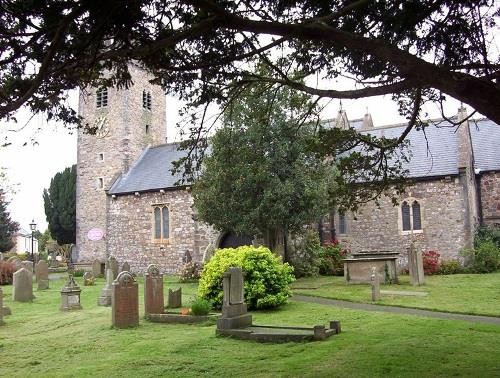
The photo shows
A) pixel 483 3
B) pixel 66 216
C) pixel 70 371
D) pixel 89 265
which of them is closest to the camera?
pixel 483 3

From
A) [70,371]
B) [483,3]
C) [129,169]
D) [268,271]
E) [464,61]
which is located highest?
[129,169]

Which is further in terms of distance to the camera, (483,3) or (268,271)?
(268,271)

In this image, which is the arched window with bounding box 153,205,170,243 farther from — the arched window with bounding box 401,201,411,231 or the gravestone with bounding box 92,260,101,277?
the arched window with bounding box 401,201,411,231

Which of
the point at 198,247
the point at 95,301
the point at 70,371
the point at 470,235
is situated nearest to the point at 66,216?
the point at 198,247

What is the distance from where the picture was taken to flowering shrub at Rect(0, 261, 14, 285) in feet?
77.6

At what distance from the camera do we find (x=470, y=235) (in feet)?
73.4

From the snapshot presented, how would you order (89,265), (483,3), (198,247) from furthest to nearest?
(89,265)
(198,247)
(483,3)

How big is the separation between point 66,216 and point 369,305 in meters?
33.6

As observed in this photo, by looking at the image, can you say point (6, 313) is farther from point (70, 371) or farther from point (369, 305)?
point (369, 305)

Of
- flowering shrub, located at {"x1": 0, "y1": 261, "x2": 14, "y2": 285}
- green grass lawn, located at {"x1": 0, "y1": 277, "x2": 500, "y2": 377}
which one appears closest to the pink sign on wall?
flowering shrub, located at {"x1": 0, "y1": 261, "x2": 14, "y2": 285}

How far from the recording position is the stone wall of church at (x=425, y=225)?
22.7 m

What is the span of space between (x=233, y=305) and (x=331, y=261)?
1329cm

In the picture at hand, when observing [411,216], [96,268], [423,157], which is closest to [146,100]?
[96,268]

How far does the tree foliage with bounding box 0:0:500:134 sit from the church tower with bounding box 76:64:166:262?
25945 millimetres
